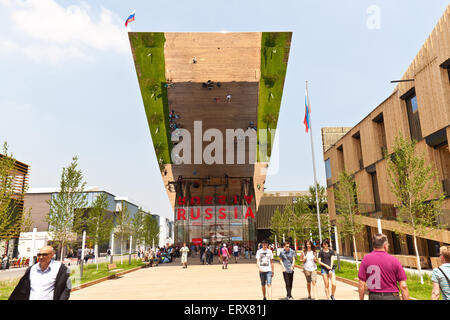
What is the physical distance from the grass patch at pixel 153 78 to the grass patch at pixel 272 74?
712 centimetres

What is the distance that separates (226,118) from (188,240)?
17990mm

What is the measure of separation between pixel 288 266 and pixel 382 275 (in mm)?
→ 5311

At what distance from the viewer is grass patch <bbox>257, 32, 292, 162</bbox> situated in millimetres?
20922

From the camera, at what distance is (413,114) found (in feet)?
70.7

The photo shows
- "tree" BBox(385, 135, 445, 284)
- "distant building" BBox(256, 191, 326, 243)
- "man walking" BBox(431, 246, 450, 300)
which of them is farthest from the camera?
"distant building" BBox(256, 191, 326, 243)

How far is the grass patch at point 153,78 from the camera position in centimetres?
2095

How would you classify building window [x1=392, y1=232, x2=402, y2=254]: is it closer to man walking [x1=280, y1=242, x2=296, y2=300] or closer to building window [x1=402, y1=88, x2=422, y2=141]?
building window [x1=402, y1=88, x2=422, y2=141]

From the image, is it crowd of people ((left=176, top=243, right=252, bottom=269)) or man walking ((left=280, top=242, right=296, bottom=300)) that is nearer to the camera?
man walking ((left=280, top=242, right=296, bottom=300))

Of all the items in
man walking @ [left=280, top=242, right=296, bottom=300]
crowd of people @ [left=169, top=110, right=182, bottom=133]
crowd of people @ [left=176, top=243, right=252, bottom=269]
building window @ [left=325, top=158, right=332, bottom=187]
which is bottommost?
crowd of people @ [left=176, top=243, right=252, bottom=269]

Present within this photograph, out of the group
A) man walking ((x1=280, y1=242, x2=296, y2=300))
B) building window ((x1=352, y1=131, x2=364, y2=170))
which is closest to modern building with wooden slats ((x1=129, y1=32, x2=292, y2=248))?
building window ((x1=352, y1=131, x2=364, y2=170))

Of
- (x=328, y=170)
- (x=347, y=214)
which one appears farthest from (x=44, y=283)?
(x=328, y=170)

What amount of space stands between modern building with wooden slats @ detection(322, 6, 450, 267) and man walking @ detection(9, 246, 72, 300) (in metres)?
13.5

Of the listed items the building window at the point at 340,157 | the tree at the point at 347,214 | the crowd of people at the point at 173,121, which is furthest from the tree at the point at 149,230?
the building window at the point at 340,157
